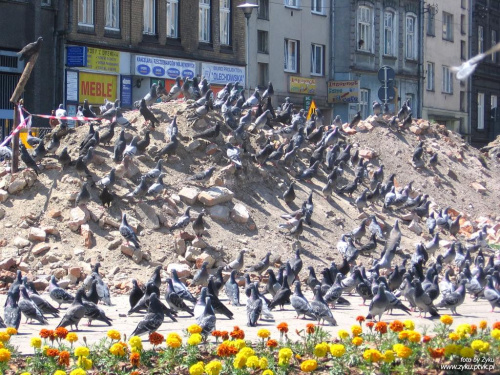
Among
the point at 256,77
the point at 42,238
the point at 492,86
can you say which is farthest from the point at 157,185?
the point at 492,86

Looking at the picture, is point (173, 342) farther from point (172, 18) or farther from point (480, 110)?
point (480, 110)

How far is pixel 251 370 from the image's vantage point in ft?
24.8

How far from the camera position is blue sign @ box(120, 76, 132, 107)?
30.5 m

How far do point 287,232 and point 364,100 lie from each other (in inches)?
1119

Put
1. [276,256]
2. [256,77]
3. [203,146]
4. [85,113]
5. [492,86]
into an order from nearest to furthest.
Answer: [276,256]
[203,146]
[85,113]
[256,77]
[492,86]

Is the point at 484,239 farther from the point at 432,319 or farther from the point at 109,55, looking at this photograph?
the point at 109,55

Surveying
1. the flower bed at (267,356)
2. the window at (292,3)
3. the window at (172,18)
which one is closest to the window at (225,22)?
the window at (172,18)

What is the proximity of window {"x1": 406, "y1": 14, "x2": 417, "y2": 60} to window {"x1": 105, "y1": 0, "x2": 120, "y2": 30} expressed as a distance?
2113cm

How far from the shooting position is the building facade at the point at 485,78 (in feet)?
178

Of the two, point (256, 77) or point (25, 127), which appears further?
point (256, 77)

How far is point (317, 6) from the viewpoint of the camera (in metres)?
41.3

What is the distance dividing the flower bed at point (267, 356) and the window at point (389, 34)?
3863 cm

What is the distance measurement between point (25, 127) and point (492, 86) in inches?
1789

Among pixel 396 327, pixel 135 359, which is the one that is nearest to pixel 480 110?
pixel 396 327
